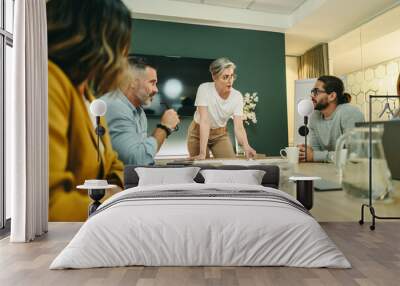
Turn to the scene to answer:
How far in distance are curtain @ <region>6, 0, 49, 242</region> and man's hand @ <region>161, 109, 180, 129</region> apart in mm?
1603

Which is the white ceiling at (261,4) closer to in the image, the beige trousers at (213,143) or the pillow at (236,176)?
the beige trousers at (213,143)

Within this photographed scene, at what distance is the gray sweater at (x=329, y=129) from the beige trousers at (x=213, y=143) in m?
1.14

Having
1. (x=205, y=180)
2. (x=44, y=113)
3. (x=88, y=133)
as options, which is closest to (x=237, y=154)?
(x=205, y=180)

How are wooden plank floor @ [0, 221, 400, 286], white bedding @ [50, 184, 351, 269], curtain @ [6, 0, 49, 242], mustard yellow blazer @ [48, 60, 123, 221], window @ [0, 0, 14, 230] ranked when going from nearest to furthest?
1. wooden plank floor @ [0, 221, 400, 286]
2. white bedding @ [50, 184, 351, 269]
3. curtain @ [6, 0, 49, 242]
4. window @ [0, 0, 14, 230]
5. mustard yellow blazer @ [48, 60, 123, 221]

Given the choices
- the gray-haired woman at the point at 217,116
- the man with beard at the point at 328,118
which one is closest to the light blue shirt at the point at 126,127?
the gray-haired woman at the point at 217,116

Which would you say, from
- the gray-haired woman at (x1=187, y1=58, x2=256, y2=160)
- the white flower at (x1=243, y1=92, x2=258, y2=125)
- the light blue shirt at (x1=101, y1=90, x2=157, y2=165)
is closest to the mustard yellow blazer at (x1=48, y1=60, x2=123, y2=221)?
the light blue shirt at (x1=101, y1=90, x2=157, y2=165)

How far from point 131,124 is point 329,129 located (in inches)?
104

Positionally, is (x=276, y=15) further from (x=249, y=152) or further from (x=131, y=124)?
(x=131, y=124)

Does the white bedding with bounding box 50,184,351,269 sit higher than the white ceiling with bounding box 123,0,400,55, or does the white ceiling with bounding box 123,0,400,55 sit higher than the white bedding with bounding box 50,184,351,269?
the white ceiling with bounding box 123,0,400,55

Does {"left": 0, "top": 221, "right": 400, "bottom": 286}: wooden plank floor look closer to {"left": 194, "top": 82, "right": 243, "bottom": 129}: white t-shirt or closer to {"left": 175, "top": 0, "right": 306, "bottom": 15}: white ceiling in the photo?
{"left": 194, "top": 82, "right": 243, "bottom": 129}: white t-shirt

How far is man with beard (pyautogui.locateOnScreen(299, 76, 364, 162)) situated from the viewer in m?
5.74

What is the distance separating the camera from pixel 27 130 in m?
4.43

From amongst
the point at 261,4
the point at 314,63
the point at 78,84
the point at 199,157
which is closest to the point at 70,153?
the point at 78,84

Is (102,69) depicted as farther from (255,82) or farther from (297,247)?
(297,247)
